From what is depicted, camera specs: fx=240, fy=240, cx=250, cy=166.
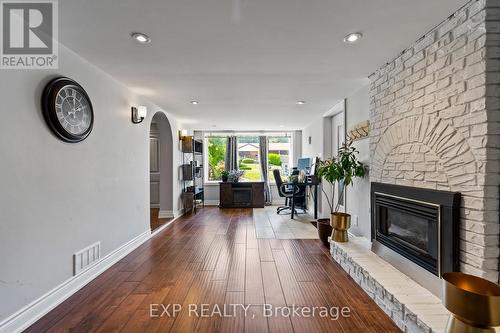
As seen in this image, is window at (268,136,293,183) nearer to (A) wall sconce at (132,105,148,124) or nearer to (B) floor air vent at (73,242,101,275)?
(A) wall sconce at (132,105,148,124)

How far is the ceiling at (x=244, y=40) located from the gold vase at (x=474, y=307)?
1.68 metres

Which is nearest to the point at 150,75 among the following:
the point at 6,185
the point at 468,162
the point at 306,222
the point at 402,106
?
the point at 6,185

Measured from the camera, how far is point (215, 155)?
7.16 meters

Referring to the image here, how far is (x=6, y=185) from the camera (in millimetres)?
1594

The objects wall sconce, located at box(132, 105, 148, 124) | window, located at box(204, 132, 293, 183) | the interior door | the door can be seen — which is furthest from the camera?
window, located at box(204, 132, 293, 183)

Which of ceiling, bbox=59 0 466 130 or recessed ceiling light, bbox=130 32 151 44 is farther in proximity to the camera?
recessed ceiling light, bbox=130 32 151 44

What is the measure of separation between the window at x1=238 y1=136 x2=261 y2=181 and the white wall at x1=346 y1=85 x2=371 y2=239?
3818 millimetres

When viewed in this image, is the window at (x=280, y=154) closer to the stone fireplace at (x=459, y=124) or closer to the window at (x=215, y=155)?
the window at (x=215, y=155)

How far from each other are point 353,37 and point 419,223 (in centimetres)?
160

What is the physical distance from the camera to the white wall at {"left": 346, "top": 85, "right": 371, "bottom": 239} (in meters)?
2.94

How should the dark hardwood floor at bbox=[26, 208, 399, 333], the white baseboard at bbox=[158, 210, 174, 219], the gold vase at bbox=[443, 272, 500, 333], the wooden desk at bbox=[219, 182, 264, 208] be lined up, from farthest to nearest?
the wooden desk at bbox=[219, 182, 264, 208] → the white baseboard at bbox=[158, 210, 174, 219] → the dark hardwood floor at bbox=[26, 208, 399, 333] → the gold vase at bbox=[443, 272, 500, 333]

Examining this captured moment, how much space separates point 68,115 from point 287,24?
6.43 feet
